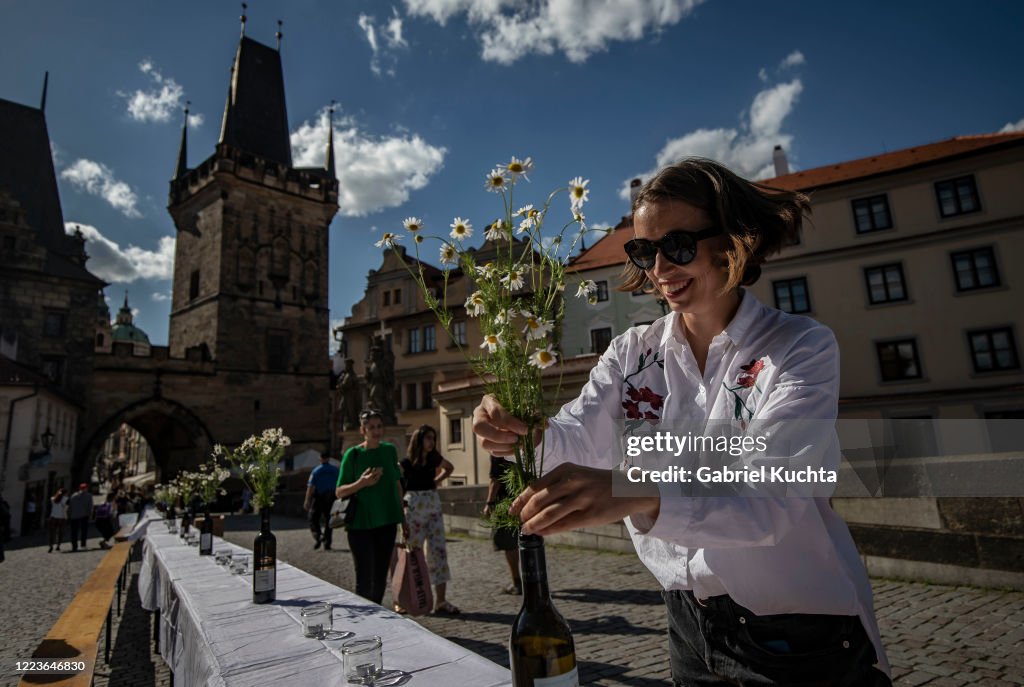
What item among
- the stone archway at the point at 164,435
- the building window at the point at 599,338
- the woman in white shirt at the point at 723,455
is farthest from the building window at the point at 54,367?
the woman in white shirt at the point at 723,455

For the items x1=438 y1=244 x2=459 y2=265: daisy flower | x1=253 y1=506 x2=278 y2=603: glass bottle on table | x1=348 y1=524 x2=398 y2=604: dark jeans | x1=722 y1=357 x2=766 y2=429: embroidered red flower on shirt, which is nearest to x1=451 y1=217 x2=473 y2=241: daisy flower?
x1=438 y1=244 x2=459 y2=265: daisy flower

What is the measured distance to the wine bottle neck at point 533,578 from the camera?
116 centimetres

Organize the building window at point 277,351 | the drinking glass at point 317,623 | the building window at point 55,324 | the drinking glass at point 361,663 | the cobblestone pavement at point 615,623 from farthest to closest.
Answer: the building window at point 277,351 → the building window at point 55,324 → the cobblestone pavement at point 615,623 → the drinking glass at point 317,623 → the drinking glass at point 361,663

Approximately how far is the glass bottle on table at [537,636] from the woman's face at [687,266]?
72 centimetres

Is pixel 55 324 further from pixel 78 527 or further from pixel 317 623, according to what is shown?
pixel 317 623

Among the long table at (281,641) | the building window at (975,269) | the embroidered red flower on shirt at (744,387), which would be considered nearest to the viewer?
the embroidered red flower on shirt at (744,387)

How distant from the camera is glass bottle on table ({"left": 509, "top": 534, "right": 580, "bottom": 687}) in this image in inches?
45.9

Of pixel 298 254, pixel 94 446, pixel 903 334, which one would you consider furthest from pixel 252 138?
pixel 903 334

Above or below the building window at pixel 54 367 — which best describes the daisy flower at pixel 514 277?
below

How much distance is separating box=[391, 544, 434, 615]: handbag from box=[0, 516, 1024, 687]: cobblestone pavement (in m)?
0.43

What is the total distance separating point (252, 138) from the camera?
128 ft

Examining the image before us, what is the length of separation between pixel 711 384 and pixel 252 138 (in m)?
44.3

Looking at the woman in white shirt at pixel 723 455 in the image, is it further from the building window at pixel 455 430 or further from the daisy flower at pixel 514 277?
the building window at pixel 455 430

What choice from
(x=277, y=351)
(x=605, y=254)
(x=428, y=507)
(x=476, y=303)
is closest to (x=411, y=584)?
(x=428, y=507)
